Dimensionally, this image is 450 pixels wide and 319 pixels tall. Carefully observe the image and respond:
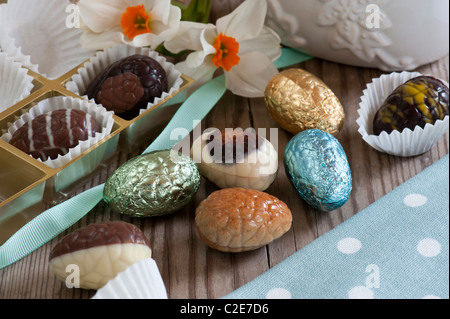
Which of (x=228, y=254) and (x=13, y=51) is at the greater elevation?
(x=13, y=51)

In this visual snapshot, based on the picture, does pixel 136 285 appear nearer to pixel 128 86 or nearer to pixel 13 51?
pixel 128 86

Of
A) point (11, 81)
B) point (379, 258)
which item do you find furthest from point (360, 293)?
point (11, 81)

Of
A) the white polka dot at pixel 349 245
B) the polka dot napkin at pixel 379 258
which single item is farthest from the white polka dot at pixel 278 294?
the white polka dot at pixel 349 245

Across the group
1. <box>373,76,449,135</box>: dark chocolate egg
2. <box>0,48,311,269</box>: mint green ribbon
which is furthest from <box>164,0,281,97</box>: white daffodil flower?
<box>373,76,449,135</box>: dark chocolate egg

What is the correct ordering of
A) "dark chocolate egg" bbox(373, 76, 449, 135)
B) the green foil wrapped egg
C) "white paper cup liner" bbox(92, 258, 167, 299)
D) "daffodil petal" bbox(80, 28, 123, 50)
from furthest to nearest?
1. "daffodil petal" bbox(80, 28, 123, 50)
2. "dark chocolate egg" bbox(373, 76, 449, 135)
3. the green foil wrapped egg
4. "white paper cup liner" bbox(92, 258, 167, 299)

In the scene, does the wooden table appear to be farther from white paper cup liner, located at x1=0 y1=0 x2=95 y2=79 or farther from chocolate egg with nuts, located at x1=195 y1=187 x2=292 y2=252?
white paper cup liner, located at x1=0 y1=0 x2=95 y2=79

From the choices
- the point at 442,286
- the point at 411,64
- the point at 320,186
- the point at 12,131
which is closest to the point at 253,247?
the point at 320,186

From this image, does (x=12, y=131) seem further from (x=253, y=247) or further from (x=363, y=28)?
(x=363, y=28)

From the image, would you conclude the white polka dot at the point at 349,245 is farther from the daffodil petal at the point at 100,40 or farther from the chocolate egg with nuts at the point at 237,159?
the daffodil petal at the point at 100,40
